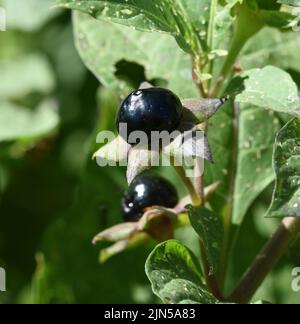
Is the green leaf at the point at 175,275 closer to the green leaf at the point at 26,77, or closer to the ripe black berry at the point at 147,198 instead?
the ripe black berry at the point at 147,198

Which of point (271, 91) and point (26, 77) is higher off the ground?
point (271, 91)

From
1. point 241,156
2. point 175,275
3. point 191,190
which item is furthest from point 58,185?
point 175,275

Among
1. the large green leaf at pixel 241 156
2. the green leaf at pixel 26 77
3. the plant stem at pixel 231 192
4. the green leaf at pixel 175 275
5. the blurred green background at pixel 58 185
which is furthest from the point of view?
the green leaf at pixel 26 77

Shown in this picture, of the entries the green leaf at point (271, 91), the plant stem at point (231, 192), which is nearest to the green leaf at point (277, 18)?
the green leaf at point (271, 91)

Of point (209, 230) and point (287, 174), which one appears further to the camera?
point (209, 230)
